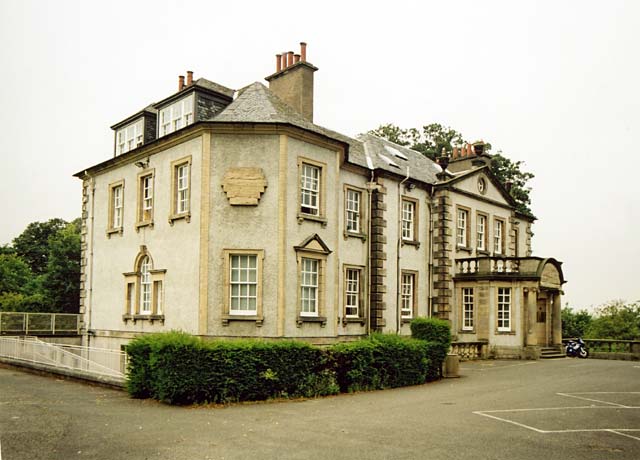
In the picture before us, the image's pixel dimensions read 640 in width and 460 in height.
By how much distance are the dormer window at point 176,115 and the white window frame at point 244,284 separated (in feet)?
21.9

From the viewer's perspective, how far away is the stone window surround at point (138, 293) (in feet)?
77.5

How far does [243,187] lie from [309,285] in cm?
439

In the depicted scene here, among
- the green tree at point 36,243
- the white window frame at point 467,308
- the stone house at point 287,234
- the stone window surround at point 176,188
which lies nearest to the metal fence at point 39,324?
the stone house at point 287,234

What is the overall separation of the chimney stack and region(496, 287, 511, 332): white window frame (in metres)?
13.5

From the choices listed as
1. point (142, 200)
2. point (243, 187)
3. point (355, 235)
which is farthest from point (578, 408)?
point (142, 200)

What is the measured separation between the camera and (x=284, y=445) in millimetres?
10695

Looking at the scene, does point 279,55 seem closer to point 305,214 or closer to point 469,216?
point 305,214

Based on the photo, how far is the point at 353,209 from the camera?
27.2 metres

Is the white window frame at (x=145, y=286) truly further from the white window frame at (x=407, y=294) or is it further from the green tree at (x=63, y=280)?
the green tree at (x=63, y=280)

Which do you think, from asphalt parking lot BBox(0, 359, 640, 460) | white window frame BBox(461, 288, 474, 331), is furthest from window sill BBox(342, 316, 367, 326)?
white window frame BBox(461, 288, 474, 331)

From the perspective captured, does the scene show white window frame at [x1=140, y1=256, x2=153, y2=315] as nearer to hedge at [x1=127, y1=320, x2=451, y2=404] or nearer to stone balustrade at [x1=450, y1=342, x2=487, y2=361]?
hedge at [x1=127, y1=320, x2=451, y2=404]

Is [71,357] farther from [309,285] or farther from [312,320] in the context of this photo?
[309,285]

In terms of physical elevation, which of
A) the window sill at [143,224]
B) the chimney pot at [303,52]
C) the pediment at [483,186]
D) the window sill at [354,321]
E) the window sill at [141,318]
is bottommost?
the window sill at [354,321]

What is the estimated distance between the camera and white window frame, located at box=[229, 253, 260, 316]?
2111 centimetres
